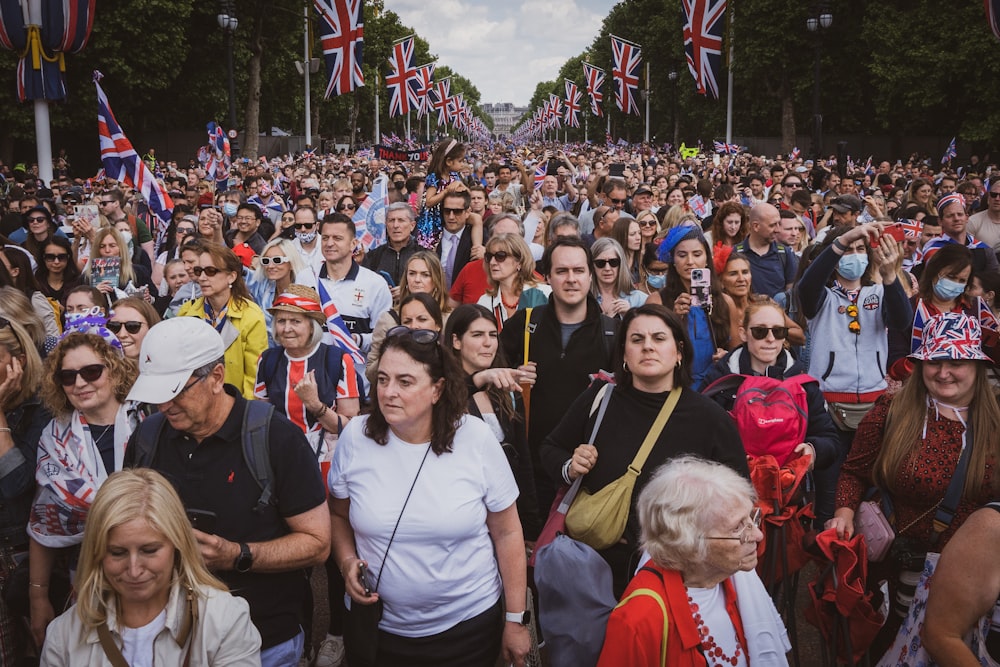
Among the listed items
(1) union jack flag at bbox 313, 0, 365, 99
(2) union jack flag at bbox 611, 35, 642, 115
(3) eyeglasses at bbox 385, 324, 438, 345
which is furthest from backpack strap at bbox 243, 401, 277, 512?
(2) union jack flag at bbox 611, 35, 642, 115

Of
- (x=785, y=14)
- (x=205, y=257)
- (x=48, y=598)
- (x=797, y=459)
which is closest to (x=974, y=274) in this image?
(x=797, y=459)

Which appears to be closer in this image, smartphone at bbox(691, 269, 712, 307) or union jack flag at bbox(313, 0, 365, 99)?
smartphone at bbox(691, 269, 712, 307)

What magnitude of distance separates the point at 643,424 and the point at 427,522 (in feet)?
3.36

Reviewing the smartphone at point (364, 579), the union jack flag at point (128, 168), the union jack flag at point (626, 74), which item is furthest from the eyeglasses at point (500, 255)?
the union jack flag at point (626, 74)

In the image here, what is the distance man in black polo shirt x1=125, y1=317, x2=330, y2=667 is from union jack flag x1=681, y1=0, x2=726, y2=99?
24890 mm

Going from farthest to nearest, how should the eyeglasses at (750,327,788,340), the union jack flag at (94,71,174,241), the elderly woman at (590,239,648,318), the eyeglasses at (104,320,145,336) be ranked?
the union jack flag at (94,71,174,241)
the elderly woman at (590,239,648,318)
the eyeglasses at (104,320,145,336)
the eyeglasses at (750,327,788,340)

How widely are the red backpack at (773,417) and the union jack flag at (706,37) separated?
76.4ft

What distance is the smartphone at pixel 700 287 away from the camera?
5.45 m

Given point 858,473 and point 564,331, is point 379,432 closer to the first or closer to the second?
point 564,331

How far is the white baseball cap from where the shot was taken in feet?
9.61

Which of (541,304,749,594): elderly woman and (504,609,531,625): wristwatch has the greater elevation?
(541,304,749,594): elderly woman

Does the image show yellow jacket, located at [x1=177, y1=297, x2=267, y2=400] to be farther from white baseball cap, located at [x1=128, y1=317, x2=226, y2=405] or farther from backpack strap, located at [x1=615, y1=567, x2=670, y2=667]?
backpack strap, located at [x1=615, y1=567, x2=670, y2=667]

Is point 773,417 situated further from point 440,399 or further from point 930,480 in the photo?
point 440,399

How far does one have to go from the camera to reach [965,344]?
138 inches
